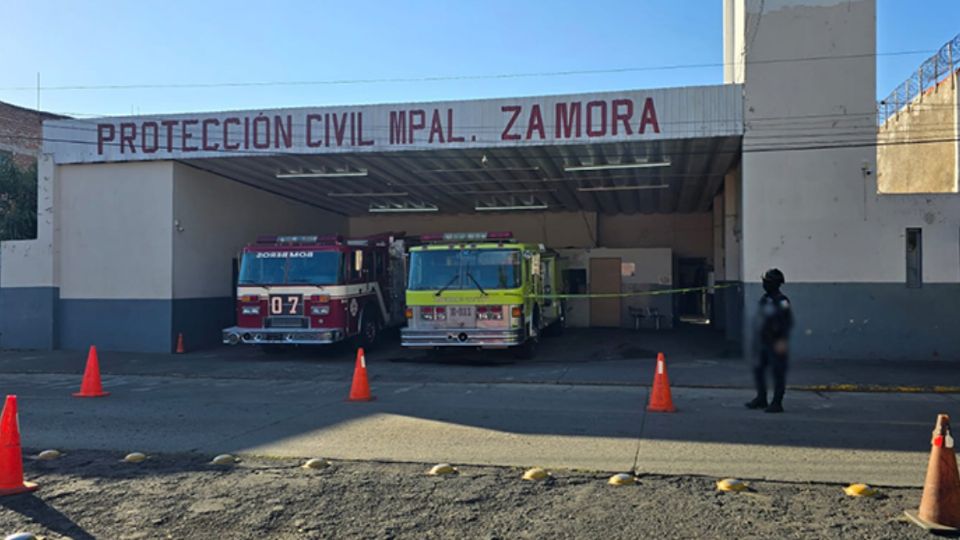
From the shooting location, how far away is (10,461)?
6.43 metres

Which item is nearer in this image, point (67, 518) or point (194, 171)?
point (67, 518)

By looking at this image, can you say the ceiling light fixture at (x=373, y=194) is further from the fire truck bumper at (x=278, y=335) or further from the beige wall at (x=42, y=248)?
the fire truck bumper at (x=278, y=335)

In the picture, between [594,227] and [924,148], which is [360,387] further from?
[924,148]

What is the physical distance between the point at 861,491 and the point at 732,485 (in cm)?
97

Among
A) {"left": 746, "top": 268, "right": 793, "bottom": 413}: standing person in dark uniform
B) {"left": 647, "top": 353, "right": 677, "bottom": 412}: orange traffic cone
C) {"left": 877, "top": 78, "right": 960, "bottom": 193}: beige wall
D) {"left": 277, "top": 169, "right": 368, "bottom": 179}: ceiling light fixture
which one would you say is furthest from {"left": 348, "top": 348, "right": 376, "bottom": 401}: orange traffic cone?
{"left": 877, "top": 78, "right": 960, "bottom": 193}: beige wall

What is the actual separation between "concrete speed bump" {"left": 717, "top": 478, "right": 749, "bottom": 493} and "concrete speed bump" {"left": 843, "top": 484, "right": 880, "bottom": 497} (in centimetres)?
78

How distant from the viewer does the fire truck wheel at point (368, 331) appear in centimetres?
1820

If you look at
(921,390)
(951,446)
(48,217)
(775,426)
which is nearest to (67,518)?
(951,446)

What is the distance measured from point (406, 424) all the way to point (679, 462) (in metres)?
3.41

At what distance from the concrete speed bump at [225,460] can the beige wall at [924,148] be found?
17.1 m

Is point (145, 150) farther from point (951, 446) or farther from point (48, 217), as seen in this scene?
point (951, 446)

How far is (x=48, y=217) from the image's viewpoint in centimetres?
1867

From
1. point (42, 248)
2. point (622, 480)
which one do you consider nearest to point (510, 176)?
point (42, 248)

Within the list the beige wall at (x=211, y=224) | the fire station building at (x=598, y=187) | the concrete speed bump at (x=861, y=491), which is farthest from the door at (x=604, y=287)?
the concrete speed bump at (x=861, y=491)
